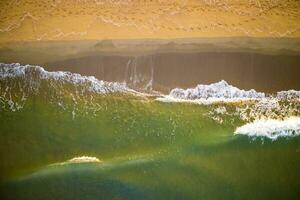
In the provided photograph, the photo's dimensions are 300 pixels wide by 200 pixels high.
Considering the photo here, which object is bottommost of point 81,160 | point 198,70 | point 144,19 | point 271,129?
point 81,160

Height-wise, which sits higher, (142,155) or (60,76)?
(60,76)

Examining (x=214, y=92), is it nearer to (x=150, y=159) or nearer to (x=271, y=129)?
(x=271, y=129)

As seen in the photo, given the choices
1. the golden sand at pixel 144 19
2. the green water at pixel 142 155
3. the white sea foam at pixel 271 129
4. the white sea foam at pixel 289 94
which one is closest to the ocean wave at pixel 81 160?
the green water at pixel 142 155

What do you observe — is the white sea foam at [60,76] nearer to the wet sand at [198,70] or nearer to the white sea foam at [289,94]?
the wet sand at [198,70]

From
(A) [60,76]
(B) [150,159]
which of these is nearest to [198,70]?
(B) [150,159]

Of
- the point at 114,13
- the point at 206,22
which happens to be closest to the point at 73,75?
the point at 114,13

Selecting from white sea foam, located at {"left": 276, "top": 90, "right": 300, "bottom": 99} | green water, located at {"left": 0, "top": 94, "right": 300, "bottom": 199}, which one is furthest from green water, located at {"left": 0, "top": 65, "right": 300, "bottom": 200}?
white sea foam, located at {"left": 276, "top": 90, "right": 300, "bottom": 99}

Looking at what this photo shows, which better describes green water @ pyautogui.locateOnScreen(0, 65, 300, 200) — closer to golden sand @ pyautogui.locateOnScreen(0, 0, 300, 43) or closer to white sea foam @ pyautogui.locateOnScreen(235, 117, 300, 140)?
white sea foam @ pyautogui.locateOnScreen(235, 117, 300, 140)
